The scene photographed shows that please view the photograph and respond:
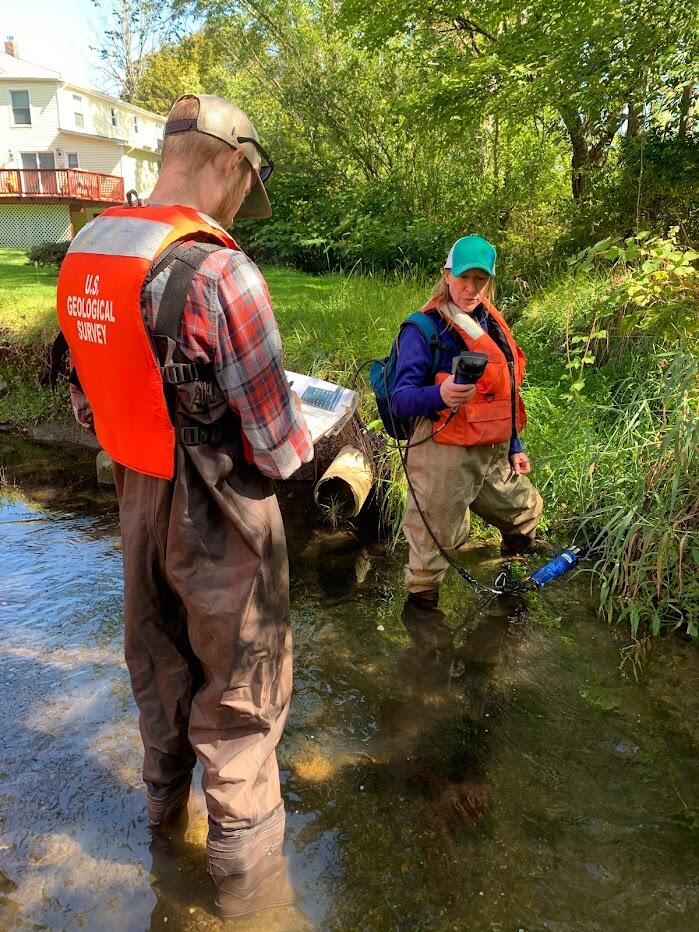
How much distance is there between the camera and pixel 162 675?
2.15 m

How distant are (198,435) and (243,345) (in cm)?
28

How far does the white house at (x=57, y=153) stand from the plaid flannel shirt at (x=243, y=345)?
2505 centimetres

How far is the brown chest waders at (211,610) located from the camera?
1846 millimetres

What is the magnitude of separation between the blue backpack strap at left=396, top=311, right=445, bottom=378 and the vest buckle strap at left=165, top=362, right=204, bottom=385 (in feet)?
5.57

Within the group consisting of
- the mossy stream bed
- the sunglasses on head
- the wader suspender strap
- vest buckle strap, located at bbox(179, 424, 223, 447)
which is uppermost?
the sunglasses on head

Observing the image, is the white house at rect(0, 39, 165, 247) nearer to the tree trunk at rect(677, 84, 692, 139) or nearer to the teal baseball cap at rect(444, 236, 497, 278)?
the tree trunk at rect(677, 84, 692, 139)

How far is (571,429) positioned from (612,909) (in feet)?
10.8

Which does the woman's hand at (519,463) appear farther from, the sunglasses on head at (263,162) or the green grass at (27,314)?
the green grass at (27,314)

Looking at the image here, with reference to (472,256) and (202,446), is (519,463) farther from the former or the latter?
(202,446)

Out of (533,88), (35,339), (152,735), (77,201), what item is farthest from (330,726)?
(77,201)

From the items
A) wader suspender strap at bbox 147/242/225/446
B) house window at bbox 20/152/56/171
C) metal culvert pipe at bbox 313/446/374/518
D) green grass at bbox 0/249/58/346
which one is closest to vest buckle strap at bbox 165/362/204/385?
wader suspender strap at bbox 147/242/225/446

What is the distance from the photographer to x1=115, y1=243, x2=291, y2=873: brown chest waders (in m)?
1.85

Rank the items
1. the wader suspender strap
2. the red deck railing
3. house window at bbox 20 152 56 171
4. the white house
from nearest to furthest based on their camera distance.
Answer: the wader suspender strap
the red deck railing
the white house
house window at bbox 20 152 56 171

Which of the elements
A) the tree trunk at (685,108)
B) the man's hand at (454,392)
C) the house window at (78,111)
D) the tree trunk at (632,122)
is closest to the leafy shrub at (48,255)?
the tree trunk at (632,122)
